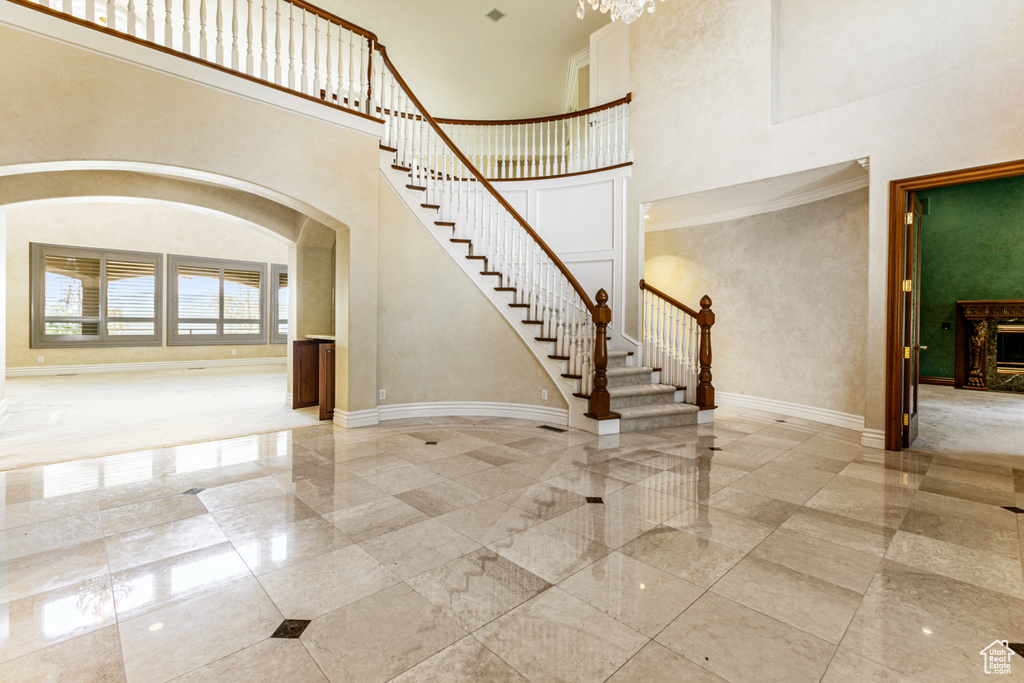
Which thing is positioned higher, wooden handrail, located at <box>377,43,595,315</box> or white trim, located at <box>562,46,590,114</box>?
white trim, located at <box>562,46,590,114</box>

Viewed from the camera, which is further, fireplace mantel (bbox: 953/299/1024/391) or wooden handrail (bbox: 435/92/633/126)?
fireplace mantel (bbox: 953/299/1024/391)

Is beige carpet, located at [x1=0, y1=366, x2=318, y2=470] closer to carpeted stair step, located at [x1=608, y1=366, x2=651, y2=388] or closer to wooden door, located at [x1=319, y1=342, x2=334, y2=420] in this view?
wooden door, located at [x1=319, y1=342, x2=334, y2=420]

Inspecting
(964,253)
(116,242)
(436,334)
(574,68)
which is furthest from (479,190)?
(116,242)

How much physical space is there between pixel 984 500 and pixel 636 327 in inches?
139

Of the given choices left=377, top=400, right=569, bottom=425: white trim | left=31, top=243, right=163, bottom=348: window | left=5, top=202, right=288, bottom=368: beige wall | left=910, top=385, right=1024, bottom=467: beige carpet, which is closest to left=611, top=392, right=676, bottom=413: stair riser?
left=377, top=400, right=569, bottom=425: white trim

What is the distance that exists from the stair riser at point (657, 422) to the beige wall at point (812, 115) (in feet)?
5.11

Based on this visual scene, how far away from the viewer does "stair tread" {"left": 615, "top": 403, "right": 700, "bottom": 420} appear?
4770 millimetres

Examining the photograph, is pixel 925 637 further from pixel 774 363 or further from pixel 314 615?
pixel 774 363

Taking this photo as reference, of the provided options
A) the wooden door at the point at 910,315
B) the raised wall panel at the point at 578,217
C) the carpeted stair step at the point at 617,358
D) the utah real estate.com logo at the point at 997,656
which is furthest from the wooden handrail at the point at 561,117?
the utah real estate.com logo at the point at 997,656

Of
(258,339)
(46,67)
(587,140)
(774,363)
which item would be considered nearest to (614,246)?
(587,140)

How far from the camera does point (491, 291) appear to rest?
537 cm

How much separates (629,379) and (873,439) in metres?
2.37

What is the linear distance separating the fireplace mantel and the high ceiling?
8.01 m

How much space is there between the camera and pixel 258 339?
11.9m
